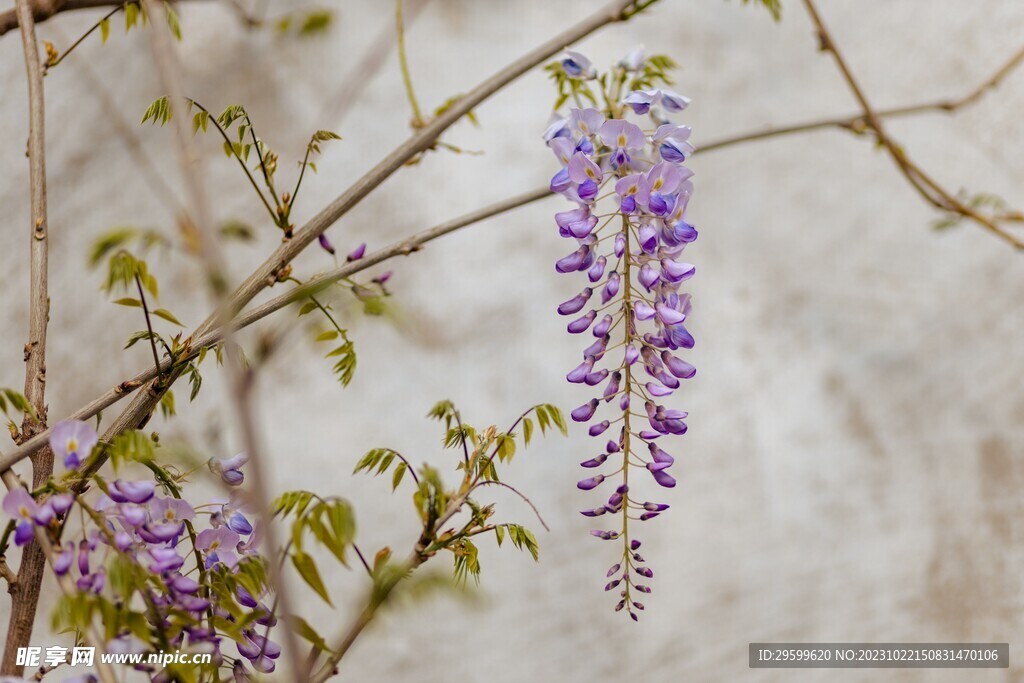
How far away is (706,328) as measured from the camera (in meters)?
1.15

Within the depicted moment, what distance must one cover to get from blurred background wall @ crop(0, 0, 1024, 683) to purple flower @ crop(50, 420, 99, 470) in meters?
0.67

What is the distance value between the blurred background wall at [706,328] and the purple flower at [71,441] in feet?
2.19

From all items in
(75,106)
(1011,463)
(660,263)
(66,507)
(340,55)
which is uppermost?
(340,55)

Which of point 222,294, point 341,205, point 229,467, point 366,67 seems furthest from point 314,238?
point 366,67

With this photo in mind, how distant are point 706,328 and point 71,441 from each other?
2.88 feet

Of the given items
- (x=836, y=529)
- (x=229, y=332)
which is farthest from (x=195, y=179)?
(x=836, y=529)

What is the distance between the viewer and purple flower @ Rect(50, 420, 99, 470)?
39 cm

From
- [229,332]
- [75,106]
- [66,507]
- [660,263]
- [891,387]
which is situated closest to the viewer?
[229,332]

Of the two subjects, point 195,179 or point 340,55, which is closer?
point 195,179

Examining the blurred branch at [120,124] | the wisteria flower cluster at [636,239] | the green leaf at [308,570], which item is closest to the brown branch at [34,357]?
the green leaf at [308,570]

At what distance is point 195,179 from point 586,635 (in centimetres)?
96

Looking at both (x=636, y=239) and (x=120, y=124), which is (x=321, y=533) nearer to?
(x=636, y=239)

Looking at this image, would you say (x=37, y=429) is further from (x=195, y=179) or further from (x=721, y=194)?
(x=721, y=194)

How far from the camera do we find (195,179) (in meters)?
0.25
